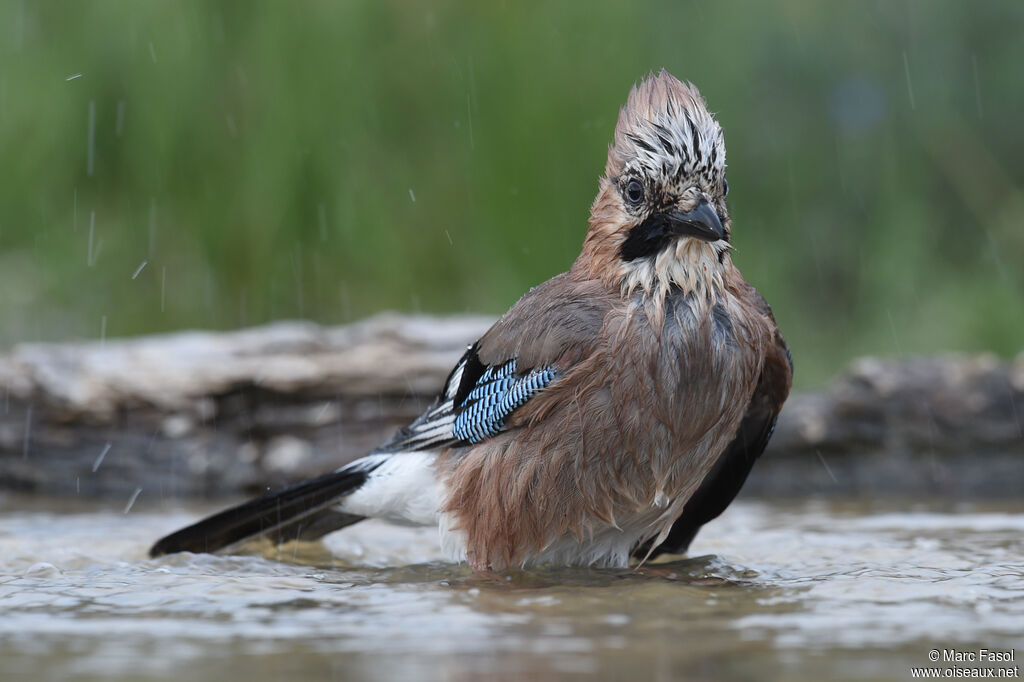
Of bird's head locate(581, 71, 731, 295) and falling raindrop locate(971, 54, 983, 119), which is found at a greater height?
falling raindrop locate(971, 54, 983, 119)

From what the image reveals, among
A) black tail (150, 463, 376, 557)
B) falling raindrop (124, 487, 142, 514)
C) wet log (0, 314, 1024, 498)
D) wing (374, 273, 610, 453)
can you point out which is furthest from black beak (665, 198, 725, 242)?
falling raindrop (124, 487, 142, 514)

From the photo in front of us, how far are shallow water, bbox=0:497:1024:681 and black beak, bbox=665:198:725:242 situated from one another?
979 mm

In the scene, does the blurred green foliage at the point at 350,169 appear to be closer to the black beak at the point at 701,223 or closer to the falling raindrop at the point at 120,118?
the falling raindrop at the point at 120,118

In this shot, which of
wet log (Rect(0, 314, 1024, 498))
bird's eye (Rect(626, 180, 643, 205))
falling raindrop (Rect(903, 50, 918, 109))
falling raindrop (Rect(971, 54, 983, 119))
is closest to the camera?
bird's eye (Rect(626, 180, 643, 205))

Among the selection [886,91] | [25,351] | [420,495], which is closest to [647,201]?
[420,495]

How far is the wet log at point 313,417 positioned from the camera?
557 cm

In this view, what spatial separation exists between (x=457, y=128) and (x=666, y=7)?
1.68m

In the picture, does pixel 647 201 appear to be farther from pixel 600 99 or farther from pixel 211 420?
pixel 600 99

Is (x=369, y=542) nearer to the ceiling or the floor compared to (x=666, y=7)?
nearer to the floor

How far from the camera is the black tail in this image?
4.30 metres

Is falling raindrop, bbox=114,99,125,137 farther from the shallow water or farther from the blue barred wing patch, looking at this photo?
the blue barred wing patch

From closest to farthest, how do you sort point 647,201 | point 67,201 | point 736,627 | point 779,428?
point 736,627
point 647,201
point 779,428
point 67,201

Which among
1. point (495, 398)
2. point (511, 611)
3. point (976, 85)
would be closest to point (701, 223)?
point (495, 398)

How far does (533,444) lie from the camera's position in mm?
3963
